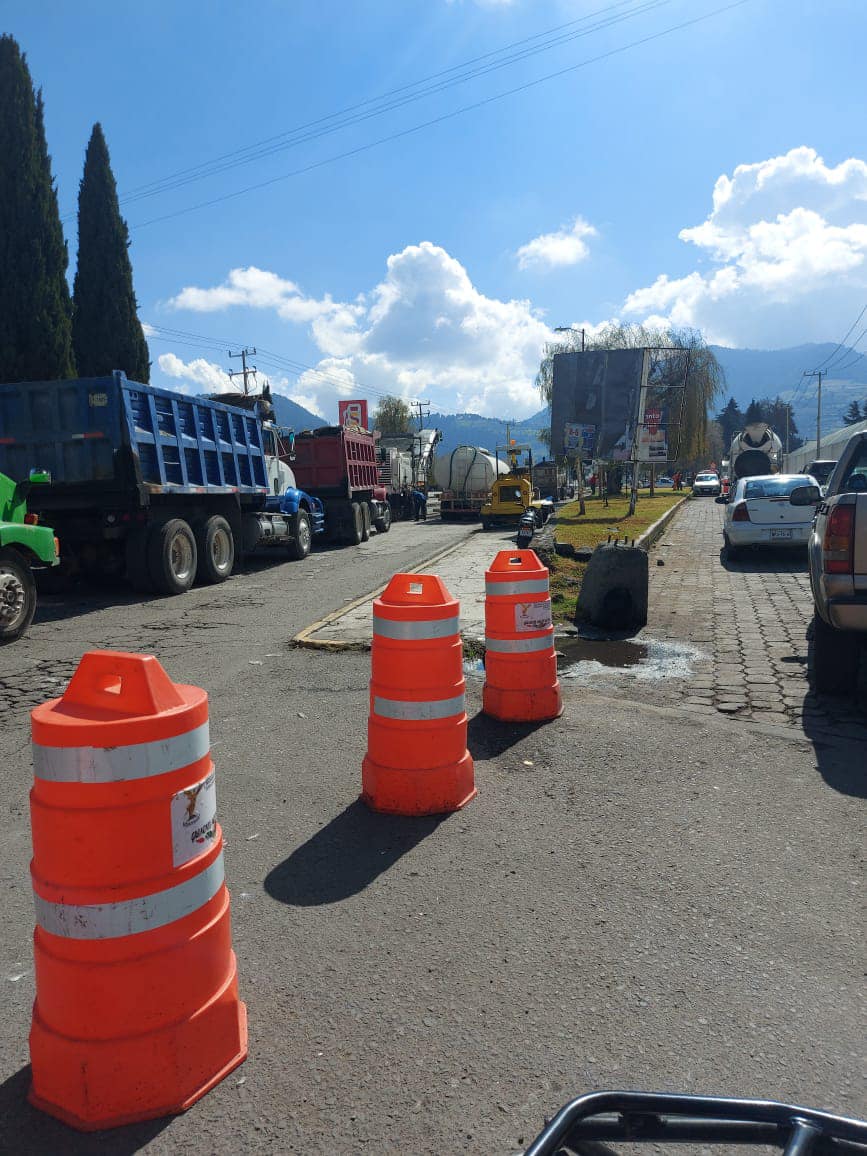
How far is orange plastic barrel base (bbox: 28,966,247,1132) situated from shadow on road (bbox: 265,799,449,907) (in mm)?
1060

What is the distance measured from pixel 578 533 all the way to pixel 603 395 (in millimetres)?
11143

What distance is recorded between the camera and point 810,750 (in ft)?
16.6

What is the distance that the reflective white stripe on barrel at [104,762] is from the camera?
6.86 ft

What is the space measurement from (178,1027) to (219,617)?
8.40 meters

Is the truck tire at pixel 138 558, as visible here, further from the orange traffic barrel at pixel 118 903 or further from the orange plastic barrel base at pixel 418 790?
the orange traffic barrel at pixel 118 903

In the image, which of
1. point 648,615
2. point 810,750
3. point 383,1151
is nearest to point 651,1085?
point 383,1151

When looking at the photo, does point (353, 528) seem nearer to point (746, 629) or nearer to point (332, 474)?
point (332, 474)

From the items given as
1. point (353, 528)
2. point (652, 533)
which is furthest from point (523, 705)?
point (353, 528)

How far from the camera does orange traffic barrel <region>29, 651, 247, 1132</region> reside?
2.10m

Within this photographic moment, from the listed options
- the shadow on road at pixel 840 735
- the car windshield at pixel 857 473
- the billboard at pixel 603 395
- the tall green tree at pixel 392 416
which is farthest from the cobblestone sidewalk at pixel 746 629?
the tall green tree at pixel 392 416

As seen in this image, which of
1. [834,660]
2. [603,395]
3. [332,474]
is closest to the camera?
[834,660]

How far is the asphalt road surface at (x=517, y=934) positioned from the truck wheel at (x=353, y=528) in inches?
608

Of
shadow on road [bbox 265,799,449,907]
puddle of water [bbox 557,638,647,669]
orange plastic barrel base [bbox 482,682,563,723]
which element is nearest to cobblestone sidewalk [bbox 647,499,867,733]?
puddle of water [bbox 557,638,647,669]

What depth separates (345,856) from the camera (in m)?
3.69
